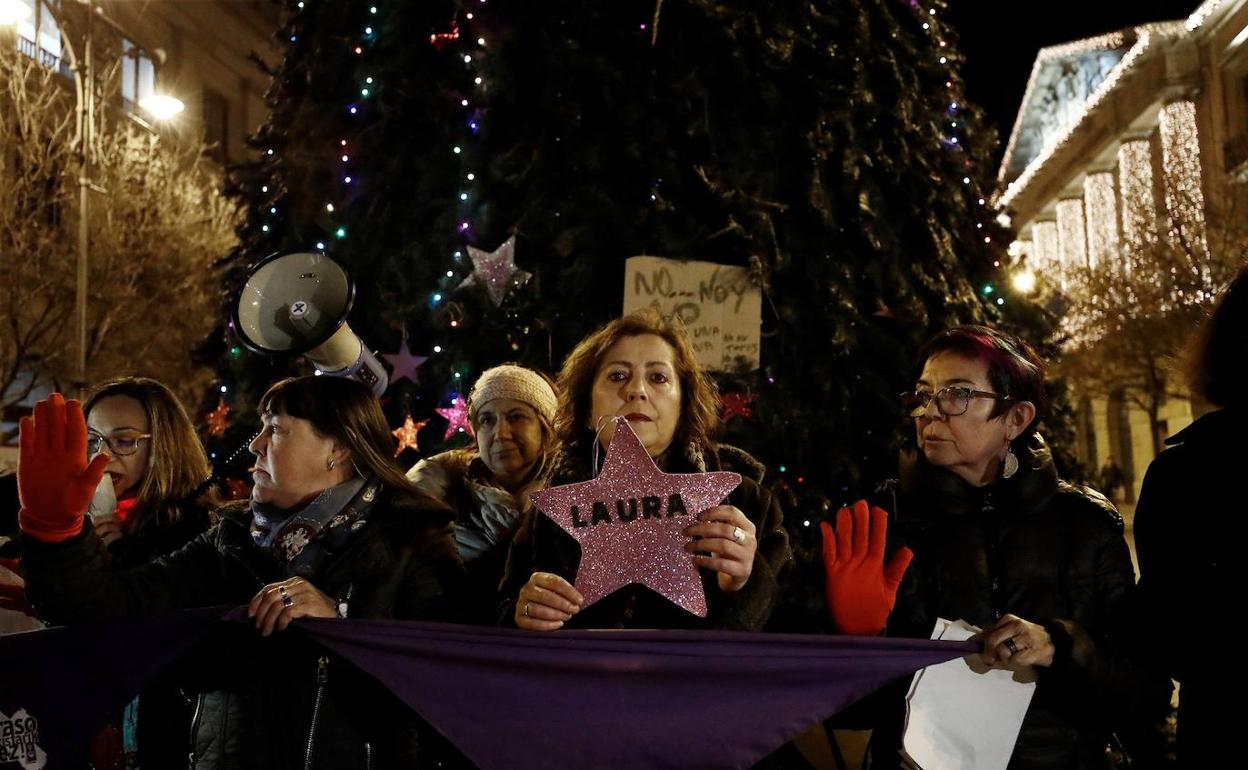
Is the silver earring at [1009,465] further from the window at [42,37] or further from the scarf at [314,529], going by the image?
the window at [42,37]

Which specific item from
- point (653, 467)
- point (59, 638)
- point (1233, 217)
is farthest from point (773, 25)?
point (1233, 217)

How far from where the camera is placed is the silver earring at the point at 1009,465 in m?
2.79

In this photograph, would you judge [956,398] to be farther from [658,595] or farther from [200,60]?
[200,60]

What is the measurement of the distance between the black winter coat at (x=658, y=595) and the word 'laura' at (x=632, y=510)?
26 centimetres

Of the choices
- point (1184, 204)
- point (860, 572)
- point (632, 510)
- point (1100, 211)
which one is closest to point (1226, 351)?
point (860, 572)

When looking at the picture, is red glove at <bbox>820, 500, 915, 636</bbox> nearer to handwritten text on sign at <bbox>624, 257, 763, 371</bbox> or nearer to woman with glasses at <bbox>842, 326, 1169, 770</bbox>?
woman with glasses at <bbox>842, 326, 1169, 770</bbox>

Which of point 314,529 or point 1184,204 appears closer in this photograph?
point 314,529

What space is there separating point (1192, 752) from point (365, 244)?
444 cm

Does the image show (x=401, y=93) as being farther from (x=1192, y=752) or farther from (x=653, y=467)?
(x=1192, y=752)

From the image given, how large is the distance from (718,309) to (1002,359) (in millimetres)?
A: 2287

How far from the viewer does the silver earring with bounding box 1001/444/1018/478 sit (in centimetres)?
279

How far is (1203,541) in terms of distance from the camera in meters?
2.36

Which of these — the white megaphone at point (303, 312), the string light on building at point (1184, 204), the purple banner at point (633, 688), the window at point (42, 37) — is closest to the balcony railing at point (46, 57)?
the window at point (42, 37)

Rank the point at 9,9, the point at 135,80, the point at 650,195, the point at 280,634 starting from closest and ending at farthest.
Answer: the point at 280,634 → the point at 650,195 → the point at 9,9 → the point at 135,80
